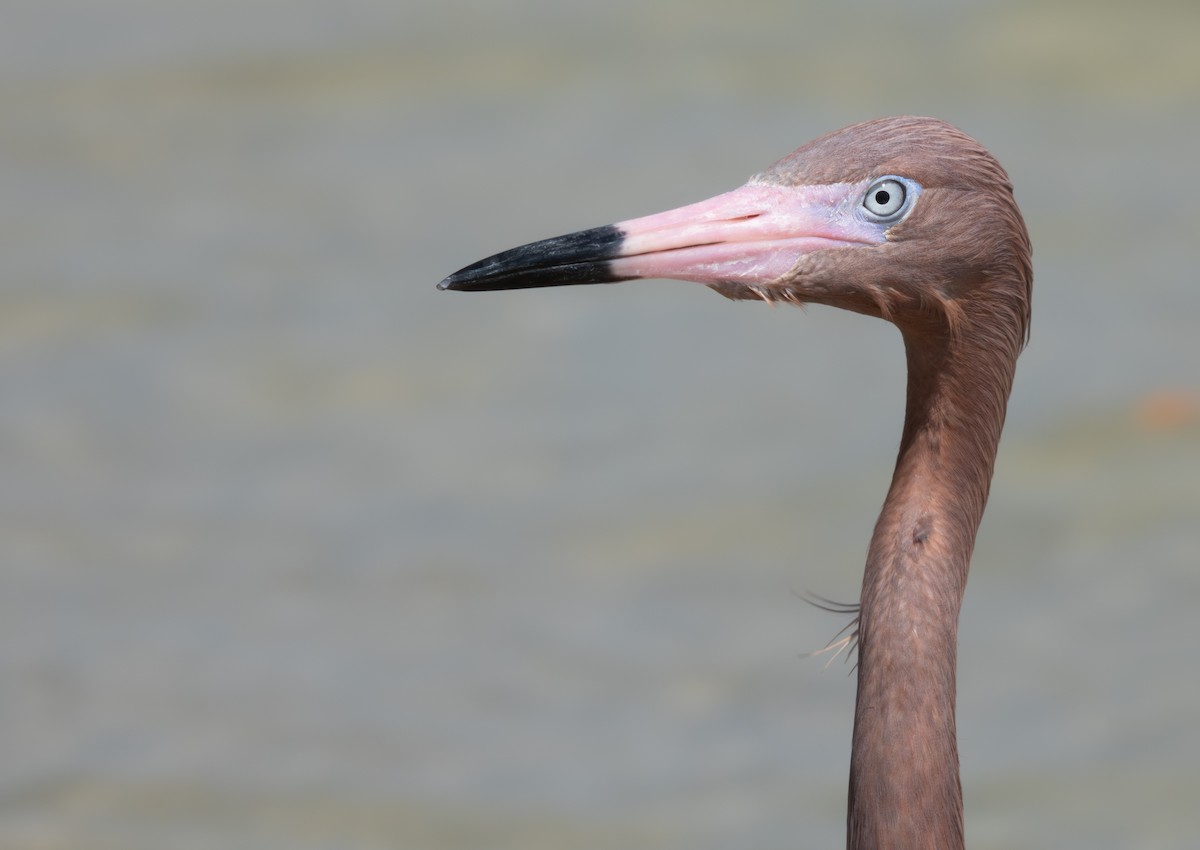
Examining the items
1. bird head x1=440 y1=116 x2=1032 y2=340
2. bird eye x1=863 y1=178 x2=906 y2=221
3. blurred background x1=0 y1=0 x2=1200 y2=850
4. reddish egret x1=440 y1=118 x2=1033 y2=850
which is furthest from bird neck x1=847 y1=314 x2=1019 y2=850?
blurred background x1=0 y1=0 x2=1200 y2=850

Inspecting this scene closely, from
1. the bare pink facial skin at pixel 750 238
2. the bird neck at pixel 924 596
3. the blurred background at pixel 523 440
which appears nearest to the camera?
the bird neck at pixel 924 596

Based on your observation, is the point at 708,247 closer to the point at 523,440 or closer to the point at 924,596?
the point at 924,596

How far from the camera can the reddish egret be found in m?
3.79

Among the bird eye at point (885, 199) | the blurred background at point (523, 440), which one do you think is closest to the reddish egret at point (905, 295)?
the bird eye at point (885, 199)

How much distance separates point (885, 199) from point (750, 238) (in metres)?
0.29

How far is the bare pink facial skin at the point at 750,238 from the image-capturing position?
3.88m

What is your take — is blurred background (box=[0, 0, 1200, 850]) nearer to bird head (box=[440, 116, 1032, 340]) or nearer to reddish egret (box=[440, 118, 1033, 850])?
reddish egret (box=[440, 118, 1033, 850])

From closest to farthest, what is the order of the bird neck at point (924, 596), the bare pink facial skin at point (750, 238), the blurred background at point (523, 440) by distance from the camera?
1. the bird neck at point (924, 596)
2. the bare pink facial skin at point (750, 238)
3. the blurred background at point (523, 440)

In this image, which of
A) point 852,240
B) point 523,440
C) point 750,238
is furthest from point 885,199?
point 523,440

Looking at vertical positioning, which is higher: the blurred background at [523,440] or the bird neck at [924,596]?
the blurred background at [523,440]

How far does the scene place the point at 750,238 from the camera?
3.90 metres

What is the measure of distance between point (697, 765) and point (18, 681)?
2637 mm

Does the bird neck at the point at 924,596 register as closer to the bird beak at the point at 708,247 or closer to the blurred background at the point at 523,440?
the bird beak at the point at 708,247

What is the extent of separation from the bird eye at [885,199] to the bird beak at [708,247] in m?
0.03
